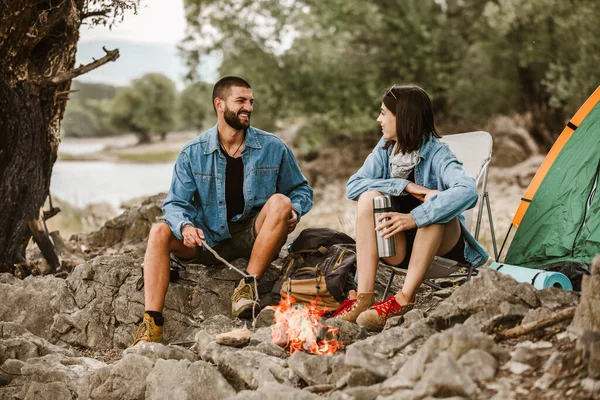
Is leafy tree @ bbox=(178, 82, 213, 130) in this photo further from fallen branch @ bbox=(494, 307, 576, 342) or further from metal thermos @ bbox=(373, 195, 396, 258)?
fallen branch @ bbox=(494, 307, 576, 342)

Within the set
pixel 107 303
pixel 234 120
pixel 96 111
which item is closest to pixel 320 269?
pixel 234 120

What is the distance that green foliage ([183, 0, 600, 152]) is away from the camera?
48.8 ft

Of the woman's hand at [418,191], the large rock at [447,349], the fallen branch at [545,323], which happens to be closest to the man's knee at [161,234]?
the woman's hand at [418,191]

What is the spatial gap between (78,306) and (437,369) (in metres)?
3.23

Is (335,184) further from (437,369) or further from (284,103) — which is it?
(437,369)

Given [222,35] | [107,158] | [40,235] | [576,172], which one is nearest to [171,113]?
[107,158]

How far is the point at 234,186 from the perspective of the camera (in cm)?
490

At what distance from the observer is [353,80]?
50.2ft

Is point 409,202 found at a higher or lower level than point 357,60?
lower

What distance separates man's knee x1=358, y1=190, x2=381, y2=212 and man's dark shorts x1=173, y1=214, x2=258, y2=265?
1042 millimetres

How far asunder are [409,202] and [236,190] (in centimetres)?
126

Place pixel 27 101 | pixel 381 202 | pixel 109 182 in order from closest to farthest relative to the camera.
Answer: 1. pixel 381 202
2. pixel 27 101
3. pixel 109 182

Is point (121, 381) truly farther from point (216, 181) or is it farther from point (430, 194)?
point (430, 194)

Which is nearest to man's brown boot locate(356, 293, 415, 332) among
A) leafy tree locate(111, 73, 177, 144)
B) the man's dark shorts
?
the man's dark shorts
